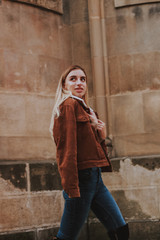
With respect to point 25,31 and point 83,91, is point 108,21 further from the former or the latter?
point 83,91

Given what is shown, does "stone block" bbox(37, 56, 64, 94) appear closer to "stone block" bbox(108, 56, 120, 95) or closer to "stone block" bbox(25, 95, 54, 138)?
"stone block" bbox(25, 95, 54, 138)

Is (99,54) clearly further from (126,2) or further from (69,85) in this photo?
(69,85)

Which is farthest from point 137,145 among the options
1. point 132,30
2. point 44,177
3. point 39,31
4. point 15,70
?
point 39,31

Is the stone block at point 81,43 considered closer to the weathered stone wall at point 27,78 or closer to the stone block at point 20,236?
the weathered stone wall at point 27,78

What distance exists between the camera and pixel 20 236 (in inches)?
219

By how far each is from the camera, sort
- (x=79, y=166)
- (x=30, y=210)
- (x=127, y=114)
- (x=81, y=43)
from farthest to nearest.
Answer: (x=81, y=43) < (x=127, y=114) < (x=30, y=210) < (x=79, y=166)

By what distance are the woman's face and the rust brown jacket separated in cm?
20

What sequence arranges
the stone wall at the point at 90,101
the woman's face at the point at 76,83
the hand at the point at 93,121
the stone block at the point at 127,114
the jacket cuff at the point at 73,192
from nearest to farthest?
the jacket cuff at the point at 73,192, the hand at the point at 93,121, the woman's face at the point at 76,83, the stone wall at the point at 90,101, the stone block at the point at 127,114

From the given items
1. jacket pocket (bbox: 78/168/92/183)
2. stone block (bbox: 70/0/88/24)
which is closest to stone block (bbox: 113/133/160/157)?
stone block (bbox: 70/0/88/24)

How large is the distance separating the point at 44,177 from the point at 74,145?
8.09ft

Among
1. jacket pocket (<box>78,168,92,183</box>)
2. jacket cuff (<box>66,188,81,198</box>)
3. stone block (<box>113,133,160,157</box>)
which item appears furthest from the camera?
stone block (<box>113,133,160,157</box>)

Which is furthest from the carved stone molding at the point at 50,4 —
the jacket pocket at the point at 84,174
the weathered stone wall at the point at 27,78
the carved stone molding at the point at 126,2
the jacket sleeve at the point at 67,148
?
the jacket pocket at the point at 84,174

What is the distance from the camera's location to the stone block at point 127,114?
642cm

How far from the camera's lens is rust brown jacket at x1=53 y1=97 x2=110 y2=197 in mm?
3406
